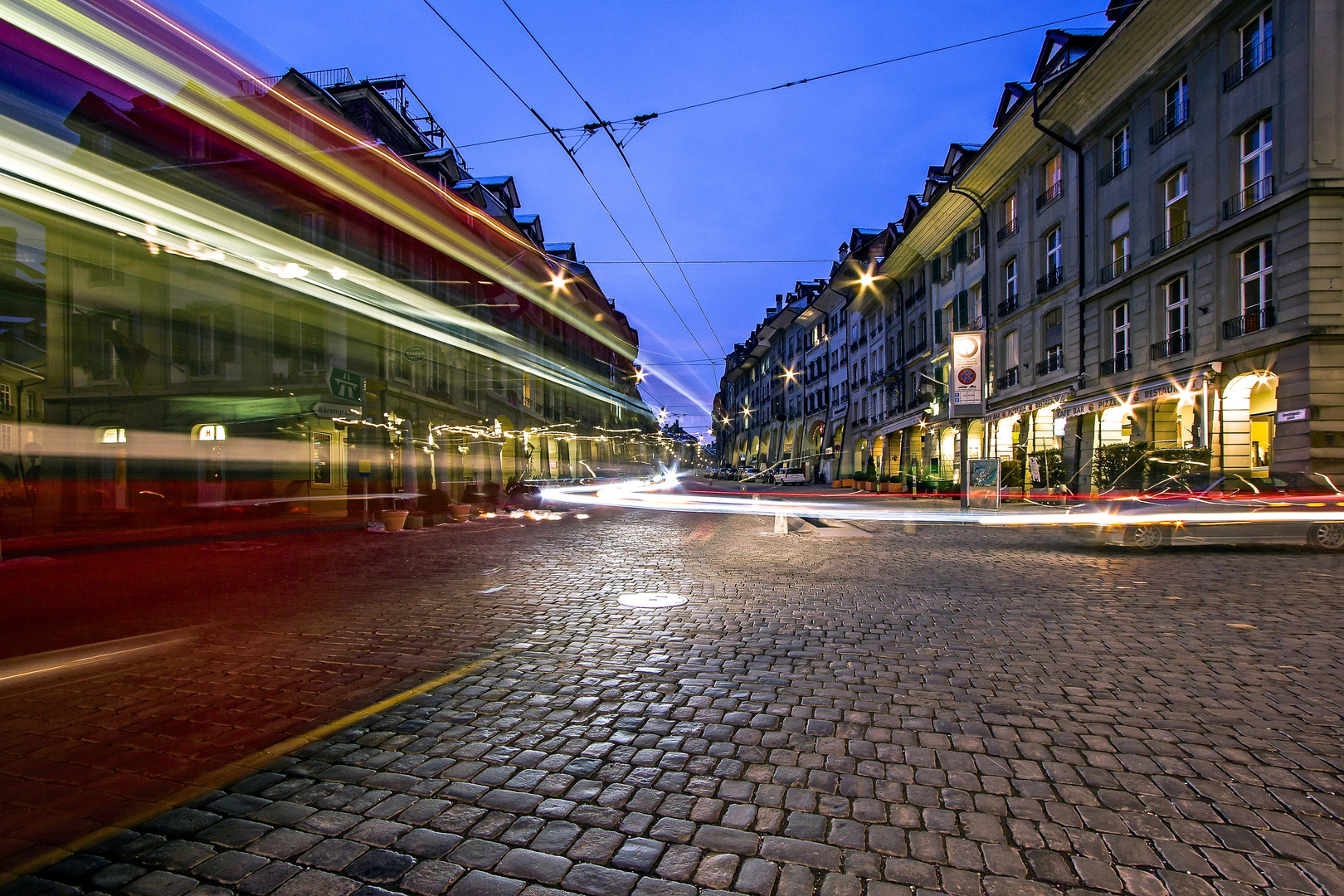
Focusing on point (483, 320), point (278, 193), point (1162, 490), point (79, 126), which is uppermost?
point (79, 126)

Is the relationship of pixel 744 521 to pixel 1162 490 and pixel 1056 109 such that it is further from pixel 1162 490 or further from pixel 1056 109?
pixel 1056 109

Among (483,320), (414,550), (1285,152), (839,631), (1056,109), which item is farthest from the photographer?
(483,320)

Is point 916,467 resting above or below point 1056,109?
below

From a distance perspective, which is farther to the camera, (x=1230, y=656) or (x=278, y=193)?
(x=278, y=193)

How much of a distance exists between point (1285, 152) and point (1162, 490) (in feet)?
33.7

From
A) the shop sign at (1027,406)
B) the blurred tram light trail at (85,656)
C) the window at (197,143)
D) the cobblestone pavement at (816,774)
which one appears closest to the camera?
the cobblestone pavement at (816,774)

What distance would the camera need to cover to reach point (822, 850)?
2496 mm

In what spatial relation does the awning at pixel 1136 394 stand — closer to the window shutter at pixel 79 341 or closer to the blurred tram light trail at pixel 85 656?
the blurred tram light trail at pixel 85 656

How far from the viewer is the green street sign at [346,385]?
48.7 feet

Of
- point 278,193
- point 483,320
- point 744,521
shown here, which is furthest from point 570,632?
point 483,320

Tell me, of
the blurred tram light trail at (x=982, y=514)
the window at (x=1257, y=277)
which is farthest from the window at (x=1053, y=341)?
the blurred tram light trail at (x=982, y=514)

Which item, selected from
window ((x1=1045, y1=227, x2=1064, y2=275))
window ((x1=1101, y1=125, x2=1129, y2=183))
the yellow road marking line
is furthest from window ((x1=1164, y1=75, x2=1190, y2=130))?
the yellow road marking line

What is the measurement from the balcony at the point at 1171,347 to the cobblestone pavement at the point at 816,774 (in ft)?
53.9

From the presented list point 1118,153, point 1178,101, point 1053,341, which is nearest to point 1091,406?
point 1053,341
